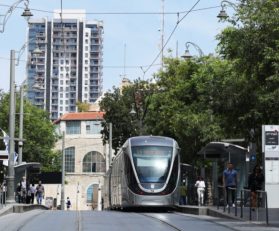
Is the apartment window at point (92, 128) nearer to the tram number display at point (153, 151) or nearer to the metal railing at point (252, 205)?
the tram number display at point (153, 151)

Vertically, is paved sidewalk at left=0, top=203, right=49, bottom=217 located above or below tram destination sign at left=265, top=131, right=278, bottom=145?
below

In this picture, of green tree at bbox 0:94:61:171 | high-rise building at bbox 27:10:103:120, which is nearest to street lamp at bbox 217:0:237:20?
green tree at bbox 0:94:61:171

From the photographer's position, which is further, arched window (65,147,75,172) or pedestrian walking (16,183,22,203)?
arched window (65,147,75,172)

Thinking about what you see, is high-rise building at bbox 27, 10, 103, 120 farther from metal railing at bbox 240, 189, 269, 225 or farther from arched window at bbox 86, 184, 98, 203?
metal railing at bbox 240, 189, 269, 225

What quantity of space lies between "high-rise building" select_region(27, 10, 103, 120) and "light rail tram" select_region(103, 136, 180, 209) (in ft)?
240

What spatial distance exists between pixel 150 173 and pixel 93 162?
7890 centimetres

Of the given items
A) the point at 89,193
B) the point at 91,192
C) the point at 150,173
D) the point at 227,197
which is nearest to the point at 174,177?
the point at 150,173

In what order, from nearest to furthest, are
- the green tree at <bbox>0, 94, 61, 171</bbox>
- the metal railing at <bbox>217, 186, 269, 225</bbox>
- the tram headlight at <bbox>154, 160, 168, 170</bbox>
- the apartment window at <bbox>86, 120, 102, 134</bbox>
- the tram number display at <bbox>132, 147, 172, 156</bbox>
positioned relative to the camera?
the metal railing at <bbox>217, 186, 269, 225</bbox> → the tram headlight at <bbox>154, 160, 168, 170</bbox> → the tram number display at <bbox>132, 147, 172, 156</bbox> → the green tree at <bbox>0, 94, 61, 171</bbox> → the apartment window at <bbox>86, 120, 102, 134</bbox>

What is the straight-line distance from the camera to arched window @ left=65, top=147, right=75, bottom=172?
366ft

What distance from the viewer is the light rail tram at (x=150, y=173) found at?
32625mm

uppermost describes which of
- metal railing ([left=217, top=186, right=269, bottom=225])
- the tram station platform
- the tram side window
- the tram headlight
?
the tram headlight

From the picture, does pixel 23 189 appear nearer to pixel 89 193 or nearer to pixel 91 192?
pixel 91 192

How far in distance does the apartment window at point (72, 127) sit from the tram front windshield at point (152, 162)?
3189 inches

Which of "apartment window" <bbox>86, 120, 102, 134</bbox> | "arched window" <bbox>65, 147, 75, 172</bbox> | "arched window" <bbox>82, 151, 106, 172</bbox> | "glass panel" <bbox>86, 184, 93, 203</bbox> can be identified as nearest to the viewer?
"arched window" <bbox>82, 151, 106, 172</bbox>
